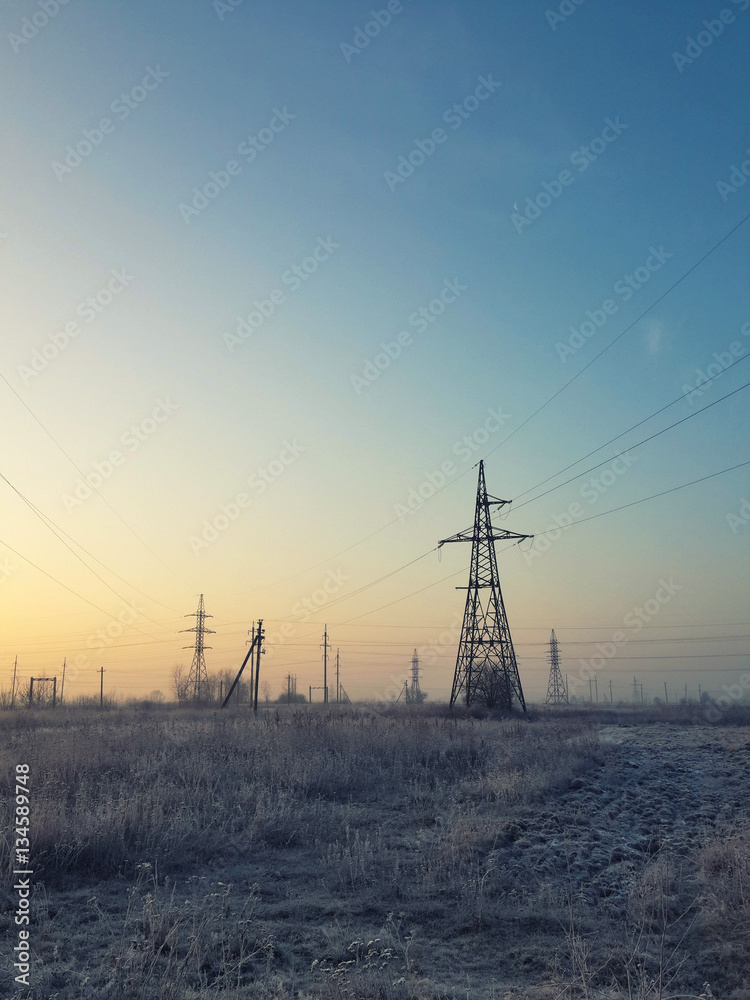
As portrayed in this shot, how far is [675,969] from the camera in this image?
220 inches

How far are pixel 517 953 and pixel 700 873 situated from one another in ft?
9.85

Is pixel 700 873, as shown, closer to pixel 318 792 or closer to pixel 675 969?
pixel 675 969

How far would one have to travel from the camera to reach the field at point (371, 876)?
5328 mm

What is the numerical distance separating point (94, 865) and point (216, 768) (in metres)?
4.77

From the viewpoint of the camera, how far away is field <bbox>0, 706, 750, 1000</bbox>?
533cm

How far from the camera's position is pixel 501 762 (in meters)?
14.3

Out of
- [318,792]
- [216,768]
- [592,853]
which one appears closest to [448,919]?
[592,853]

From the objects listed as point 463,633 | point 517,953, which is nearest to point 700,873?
point 517,953

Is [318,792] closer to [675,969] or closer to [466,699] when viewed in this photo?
[675,969]

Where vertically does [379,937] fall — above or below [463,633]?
below

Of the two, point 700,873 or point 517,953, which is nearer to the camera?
point 517,953

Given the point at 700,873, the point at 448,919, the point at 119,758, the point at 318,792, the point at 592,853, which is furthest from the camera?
the point at 119,758

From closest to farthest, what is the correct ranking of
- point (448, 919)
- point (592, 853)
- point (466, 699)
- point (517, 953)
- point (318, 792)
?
point (517, 953) → point (448, 919) → point (592, 853) → point (318, 792) → point (466, 699)

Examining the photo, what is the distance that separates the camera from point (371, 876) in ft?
26.0
